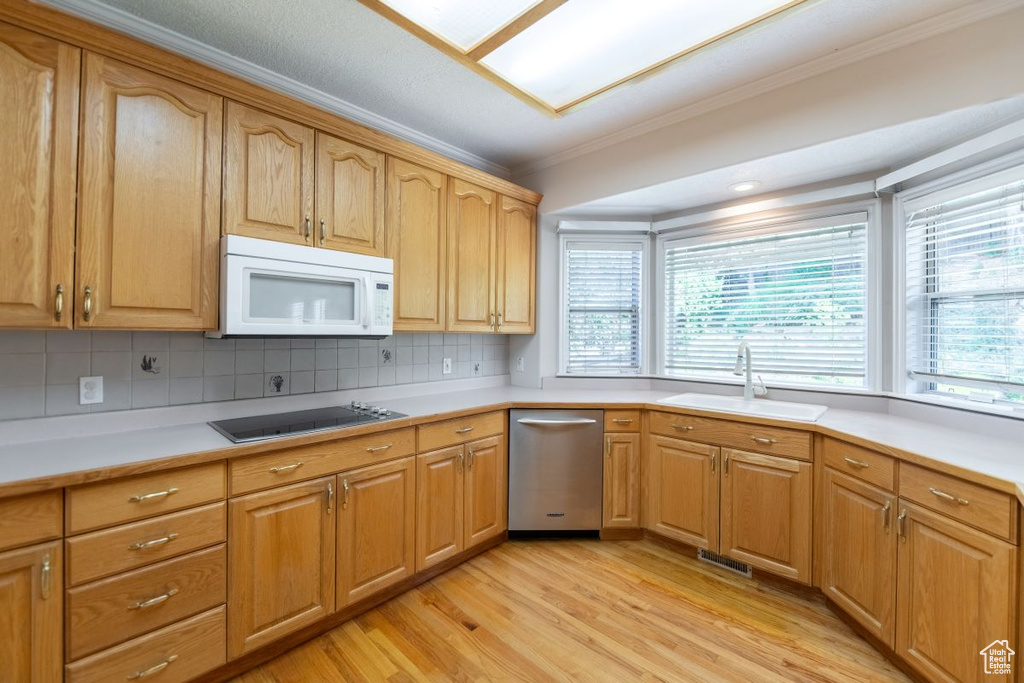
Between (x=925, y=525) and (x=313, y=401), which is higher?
(x=313, y=401)

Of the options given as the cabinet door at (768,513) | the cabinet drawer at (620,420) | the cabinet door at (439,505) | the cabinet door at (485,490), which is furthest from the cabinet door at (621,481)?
the cabinet door at (439,505)

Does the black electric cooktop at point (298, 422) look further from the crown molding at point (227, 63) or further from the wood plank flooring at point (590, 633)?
the crown molding at point (227, 63)

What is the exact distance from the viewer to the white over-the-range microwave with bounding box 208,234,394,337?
5.65 ft

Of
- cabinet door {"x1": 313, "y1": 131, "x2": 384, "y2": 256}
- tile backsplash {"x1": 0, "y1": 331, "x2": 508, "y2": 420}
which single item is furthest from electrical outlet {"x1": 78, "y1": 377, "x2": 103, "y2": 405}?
cabinet door {"x1": 313, "y1": 131, "x2": 384, "y2": 256}

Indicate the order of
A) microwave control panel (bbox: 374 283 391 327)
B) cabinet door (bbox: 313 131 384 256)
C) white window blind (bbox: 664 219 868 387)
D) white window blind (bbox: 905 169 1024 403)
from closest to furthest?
white window blind (bbox: 905 169 1024 403), cabinet door (bbox: 313 131 384 256), microwave control panel (bbox: 374 283 391 327), white window blind (bbox: 664 219 868 387)

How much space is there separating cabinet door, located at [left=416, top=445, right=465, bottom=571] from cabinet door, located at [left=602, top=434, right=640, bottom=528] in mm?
926

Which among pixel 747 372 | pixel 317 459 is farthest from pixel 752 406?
pixel 317 459

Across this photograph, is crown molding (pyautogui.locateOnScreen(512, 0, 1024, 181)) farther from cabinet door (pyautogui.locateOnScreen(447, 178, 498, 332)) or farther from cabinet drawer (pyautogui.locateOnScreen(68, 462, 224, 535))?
cabinet drawer (pyautogui.locateOnScreen(68, 462, 224, 535))

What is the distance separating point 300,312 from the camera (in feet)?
6.31

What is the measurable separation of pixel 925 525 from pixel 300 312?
259 cm

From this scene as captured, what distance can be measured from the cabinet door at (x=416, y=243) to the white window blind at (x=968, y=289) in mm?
2525

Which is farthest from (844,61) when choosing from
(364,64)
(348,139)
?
(348,139)

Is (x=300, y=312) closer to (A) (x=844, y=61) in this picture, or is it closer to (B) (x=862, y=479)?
(B) (x=862, y=479)

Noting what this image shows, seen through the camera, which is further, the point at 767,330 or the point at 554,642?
the point at 767,330
